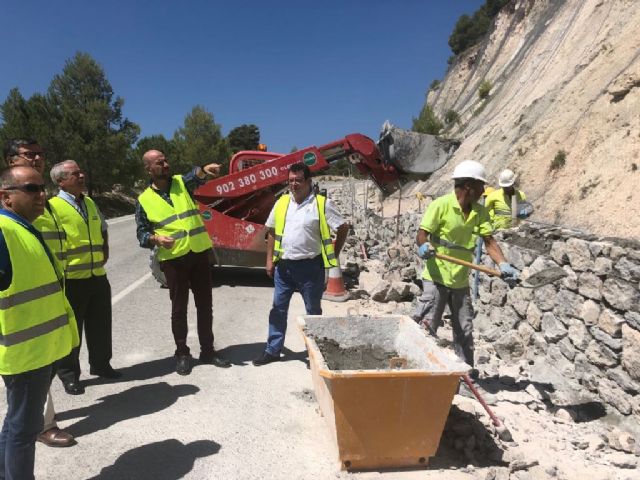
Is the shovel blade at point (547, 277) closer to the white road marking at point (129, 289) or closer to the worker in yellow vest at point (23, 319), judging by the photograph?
the worker in yellow vest at point (23, 319)

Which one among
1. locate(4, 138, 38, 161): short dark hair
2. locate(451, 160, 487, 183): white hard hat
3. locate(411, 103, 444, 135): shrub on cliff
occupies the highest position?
locate(411, 103, 444, 135): shrub on cliff

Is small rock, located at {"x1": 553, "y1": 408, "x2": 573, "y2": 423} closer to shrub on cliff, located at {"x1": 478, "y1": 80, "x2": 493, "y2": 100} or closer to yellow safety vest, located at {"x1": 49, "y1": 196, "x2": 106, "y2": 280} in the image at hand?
yellow safety vest, located at {"x1": 49, "y1": 196, "x2": 106, "y2": 280}

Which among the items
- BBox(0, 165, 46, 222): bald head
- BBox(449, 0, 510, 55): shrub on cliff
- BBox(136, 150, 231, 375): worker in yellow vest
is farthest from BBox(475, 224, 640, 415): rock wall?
BBox(449, 0, 510, 55): shrub on cliff

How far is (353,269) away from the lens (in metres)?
8.65

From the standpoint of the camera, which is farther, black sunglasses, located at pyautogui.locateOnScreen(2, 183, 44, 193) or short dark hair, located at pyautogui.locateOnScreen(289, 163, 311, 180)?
short dark hair, located at pyautogui.locateOnScreen(289, 163, 311, 180)

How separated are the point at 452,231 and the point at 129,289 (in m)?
5.85

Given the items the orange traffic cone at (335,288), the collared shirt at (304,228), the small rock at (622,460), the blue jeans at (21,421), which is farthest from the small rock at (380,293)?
the blue jeans at (21,421)

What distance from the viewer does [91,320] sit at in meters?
4.25

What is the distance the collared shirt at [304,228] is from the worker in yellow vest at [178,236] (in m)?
0.78

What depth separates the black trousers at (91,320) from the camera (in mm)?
4031

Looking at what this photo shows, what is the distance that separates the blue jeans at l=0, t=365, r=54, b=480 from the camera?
2.43 m

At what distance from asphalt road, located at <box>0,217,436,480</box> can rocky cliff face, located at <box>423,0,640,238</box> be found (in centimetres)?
761

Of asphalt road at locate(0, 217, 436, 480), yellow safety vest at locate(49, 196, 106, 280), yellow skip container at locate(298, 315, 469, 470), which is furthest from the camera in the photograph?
yellow safety vest at locate(49, 196, 106, 280)

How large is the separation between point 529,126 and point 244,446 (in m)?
15.9
